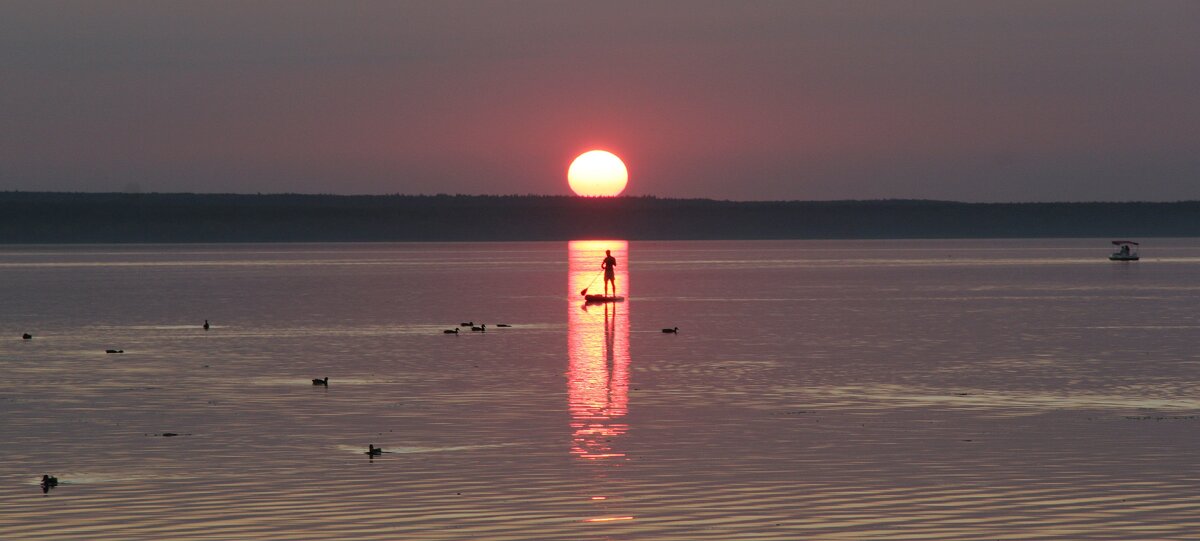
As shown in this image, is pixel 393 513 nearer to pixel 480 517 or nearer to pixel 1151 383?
pixel 480 517

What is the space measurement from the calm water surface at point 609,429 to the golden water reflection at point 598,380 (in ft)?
0.41

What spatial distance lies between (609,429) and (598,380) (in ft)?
27.6

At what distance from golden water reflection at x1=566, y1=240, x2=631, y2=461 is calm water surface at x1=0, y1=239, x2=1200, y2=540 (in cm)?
12

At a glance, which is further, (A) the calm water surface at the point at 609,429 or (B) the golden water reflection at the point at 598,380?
(B) the golden water reflection at the point at 598,380

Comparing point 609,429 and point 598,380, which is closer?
point 609,429

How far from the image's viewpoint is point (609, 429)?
2631 centimetres

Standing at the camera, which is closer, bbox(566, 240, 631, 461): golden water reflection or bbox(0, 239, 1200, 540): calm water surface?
bbox(0, 239, 1200, 540): calm water surface

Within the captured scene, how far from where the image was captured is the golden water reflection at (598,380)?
24953 mm

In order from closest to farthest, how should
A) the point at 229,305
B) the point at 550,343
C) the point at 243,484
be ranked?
the point at 243,484
the point at 550,343
the point at 229,305

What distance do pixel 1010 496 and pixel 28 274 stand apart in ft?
387

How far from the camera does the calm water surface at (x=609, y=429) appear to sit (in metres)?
18.6

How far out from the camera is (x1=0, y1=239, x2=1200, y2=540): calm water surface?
61.1 ft

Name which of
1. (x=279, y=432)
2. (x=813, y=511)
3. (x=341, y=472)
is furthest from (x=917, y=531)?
(x=279, y=432)

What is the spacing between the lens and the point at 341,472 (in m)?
21.9
